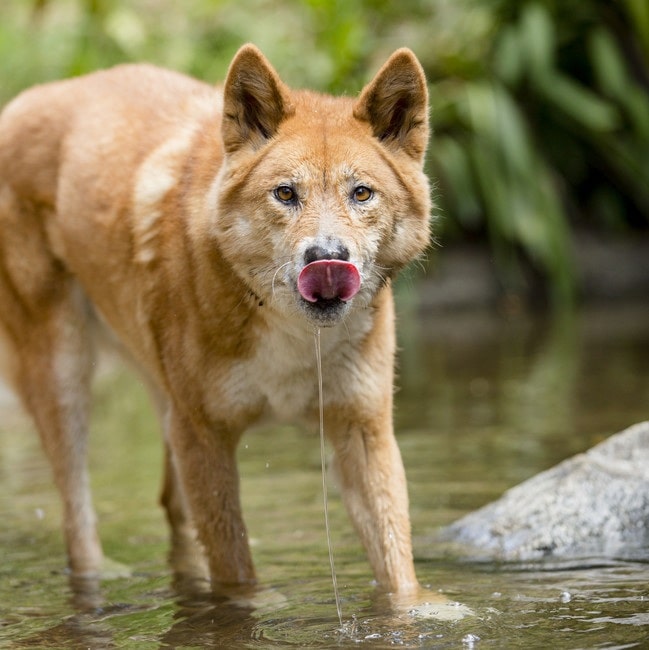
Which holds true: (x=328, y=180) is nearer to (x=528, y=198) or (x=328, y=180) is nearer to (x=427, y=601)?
(x=427, y=601)

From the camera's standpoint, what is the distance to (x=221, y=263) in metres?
4.27

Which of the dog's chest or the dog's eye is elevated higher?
the dog's eye

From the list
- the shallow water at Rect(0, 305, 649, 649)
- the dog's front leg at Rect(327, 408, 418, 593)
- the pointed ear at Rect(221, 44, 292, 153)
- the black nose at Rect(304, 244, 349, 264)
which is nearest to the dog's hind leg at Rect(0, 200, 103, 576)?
the shallow water at Rect(0, 305, 649, 649)

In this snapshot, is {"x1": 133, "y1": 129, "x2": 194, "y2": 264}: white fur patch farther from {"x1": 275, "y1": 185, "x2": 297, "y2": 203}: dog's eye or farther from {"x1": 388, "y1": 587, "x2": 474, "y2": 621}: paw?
{"x1": 388, "y1": 587, "x2": 474, "y2": 621}: paw

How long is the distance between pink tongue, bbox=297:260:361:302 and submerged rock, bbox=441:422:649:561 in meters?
1.53

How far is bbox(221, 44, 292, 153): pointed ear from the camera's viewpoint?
4.09 metres

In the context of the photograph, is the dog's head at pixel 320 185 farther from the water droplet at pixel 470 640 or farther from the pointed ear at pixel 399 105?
the water droplet at pixel 470 640

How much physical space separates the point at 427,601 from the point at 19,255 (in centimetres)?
256

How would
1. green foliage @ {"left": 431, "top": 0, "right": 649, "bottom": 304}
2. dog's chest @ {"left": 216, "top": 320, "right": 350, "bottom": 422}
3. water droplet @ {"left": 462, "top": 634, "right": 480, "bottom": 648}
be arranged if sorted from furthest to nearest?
1. green foliage @ {"left": 431, "top": 0, "right": 649, "bottom": 304}
2. dog's chest @ {"left": 216, "top": 320, "right": 350, "bottom": 422}
3. water droplet @ {"left": 462, "top": 634, "right": 480, "bottom": 648}

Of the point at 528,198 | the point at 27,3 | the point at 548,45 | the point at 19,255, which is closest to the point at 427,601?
the point at 19,255

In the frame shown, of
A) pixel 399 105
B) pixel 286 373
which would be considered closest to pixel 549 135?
pixel 399 105

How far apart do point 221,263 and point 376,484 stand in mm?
1014

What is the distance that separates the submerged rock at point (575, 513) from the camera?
4.77 m

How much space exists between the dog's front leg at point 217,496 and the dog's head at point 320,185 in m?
0.67
